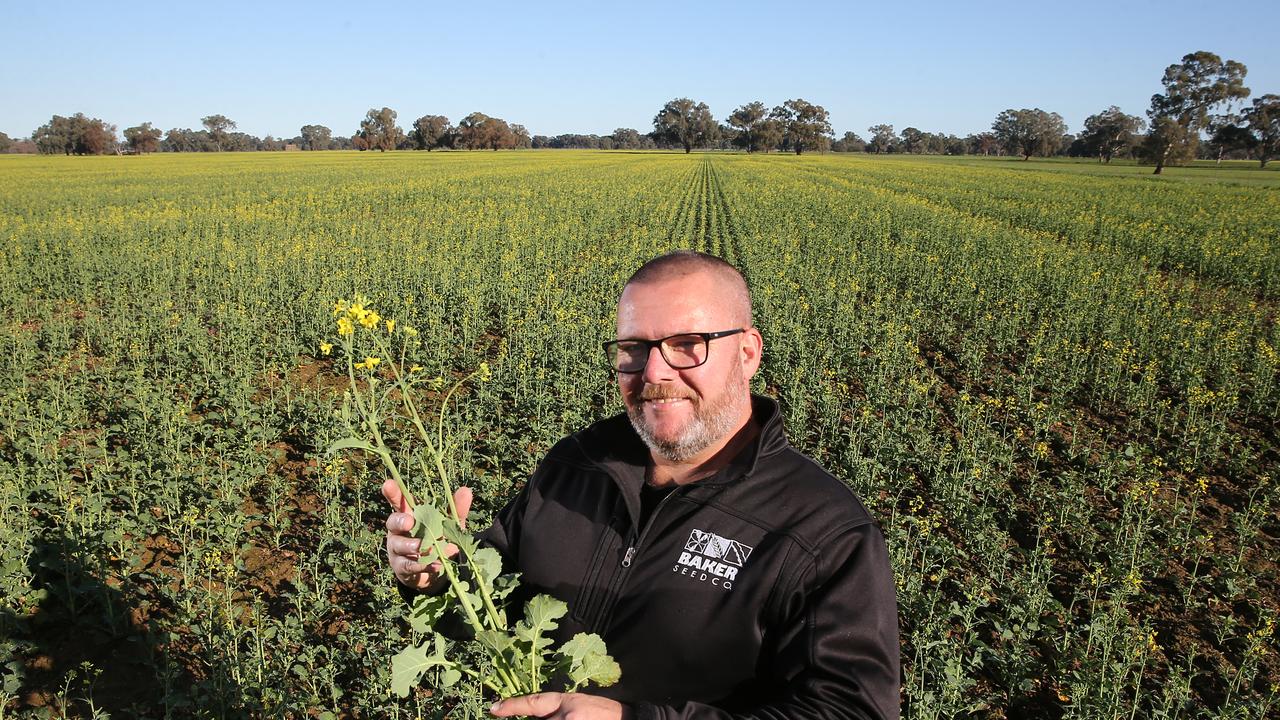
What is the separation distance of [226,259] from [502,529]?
15.1 meters

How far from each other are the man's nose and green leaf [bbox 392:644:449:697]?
2.89 feet

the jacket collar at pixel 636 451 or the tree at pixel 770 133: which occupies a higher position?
the tree at pixel 770 133

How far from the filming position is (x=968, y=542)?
5.65 meters

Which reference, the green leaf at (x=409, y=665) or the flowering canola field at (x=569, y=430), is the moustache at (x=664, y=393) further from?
the green leaf at (x=409, y=665)

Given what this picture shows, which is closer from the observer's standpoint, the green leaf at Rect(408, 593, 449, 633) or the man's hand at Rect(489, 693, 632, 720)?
the man's hand at Rect(489, 693, 632, 720)

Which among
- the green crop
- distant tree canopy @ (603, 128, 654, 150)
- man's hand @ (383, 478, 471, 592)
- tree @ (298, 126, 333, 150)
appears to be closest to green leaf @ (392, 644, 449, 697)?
the green crop

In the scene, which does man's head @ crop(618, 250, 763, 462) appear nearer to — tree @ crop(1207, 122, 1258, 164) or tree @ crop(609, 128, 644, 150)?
tree @ crop(1207, 122, 1258, 164)

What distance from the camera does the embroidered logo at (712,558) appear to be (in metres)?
1.74

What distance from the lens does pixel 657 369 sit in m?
2.00

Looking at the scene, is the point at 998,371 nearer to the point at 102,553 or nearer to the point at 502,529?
the point at 502,529

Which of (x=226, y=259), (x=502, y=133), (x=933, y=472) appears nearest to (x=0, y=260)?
(x=226, y=259)

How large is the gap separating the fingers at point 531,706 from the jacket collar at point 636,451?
0.65 metres

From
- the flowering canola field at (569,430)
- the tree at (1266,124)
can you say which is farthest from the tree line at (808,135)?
the flowering canola field at (569,430)

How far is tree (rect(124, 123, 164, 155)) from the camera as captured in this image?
3575 inches
